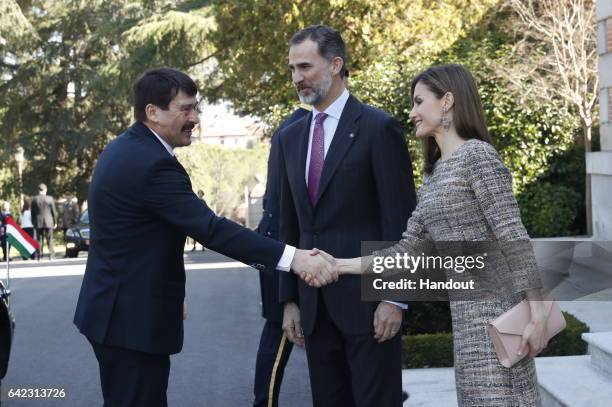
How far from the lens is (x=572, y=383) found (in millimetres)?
6387

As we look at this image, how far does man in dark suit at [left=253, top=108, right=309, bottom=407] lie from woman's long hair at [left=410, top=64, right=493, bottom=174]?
2.38m

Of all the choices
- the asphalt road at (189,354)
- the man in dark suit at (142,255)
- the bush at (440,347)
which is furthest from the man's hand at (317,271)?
the bush at (440,347)

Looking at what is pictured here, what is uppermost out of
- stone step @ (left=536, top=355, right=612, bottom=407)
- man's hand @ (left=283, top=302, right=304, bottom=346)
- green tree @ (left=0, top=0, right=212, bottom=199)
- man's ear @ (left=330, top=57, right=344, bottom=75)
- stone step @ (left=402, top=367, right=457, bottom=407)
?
green tree @ (left=0, top=0, right=212, bottom=199)

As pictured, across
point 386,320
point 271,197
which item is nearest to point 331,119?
point 386,320

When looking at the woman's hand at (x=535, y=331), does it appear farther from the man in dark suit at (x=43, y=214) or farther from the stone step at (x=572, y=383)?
the man in dark suit at (x=43, y=214)

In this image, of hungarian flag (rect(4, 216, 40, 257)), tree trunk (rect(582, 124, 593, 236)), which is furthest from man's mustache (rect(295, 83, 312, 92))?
tree trunk (rect(582, 124, 593, 236))

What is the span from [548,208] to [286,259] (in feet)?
48.9

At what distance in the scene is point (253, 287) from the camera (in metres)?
15.8

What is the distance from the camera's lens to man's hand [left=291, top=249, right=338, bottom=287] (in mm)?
4059

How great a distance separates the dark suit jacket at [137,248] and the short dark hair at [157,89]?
5.5 inches

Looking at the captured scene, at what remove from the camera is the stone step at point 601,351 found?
641 cm

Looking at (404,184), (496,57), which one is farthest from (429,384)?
(496,57)

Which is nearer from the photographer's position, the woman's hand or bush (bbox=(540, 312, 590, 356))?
the woman's hand

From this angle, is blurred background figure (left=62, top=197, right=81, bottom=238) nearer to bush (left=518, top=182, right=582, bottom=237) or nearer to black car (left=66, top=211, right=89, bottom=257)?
black car (left=66, top=211, right=89, bottom=257)
